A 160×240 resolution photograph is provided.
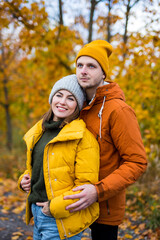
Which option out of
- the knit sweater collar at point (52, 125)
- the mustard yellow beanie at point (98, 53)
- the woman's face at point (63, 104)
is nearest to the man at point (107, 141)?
the mustard yellow beanie at point (98, 53)

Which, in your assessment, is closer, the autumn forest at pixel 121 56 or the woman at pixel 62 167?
the woman at pixel 62 167

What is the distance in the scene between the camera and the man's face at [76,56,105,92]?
1898mm

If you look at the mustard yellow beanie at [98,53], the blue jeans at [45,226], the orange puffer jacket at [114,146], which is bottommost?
the blue jeans at [45,226]

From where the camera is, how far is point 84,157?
5.48 feet

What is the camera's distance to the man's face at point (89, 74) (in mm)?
1898

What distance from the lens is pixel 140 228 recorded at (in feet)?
11.6

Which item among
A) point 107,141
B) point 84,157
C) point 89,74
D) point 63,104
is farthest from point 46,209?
point 89,74

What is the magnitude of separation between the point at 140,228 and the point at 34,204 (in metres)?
2.39

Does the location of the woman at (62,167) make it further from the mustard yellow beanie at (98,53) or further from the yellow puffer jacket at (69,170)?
the mustard yellow beanie at (98,53)

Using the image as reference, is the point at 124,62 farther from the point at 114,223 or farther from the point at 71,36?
the point at 114,223

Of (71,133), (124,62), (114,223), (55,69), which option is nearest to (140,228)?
(114,223)

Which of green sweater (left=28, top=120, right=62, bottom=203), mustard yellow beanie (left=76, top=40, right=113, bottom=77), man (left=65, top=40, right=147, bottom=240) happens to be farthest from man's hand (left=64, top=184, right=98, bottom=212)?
mustard yellow beanie (left=76, top=40, right=113, bottom=77)

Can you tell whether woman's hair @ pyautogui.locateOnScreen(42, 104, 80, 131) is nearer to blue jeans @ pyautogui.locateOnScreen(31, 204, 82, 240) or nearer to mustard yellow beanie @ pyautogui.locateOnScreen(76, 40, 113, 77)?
mustard yellow beanie @ pyautogui.locateOnScreen(76, 40, 113, 77)

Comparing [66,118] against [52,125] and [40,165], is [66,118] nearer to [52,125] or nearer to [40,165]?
[52,125]
